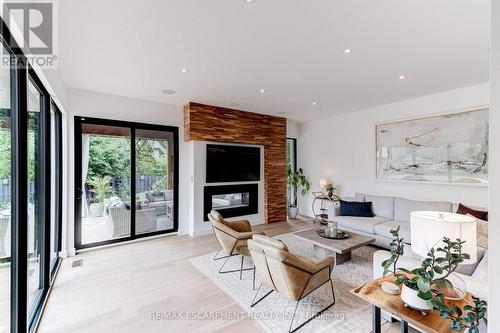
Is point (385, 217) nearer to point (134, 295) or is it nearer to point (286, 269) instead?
point (286, 269)

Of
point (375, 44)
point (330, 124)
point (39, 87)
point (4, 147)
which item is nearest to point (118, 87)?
point (39, 87)

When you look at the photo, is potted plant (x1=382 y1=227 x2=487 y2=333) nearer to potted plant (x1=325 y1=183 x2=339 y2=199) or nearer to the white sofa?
the white sofa

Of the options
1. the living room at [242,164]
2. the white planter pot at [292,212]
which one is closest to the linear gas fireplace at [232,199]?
the living room at [242,164]

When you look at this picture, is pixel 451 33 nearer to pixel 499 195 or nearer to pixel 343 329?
pixel 499 195

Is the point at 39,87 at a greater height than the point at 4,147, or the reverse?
the point at 39,87

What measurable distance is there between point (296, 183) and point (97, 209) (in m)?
4.86

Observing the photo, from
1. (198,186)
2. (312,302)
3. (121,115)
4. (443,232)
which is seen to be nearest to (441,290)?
(443,232)

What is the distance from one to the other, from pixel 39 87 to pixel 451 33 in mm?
4309

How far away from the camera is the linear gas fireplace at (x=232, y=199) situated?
508 centimetres

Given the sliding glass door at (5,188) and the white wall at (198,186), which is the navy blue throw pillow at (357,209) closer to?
the white wall at (198,186)

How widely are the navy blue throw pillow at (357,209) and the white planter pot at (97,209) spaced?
4669 millimetres

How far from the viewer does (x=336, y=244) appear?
3188 millimetres

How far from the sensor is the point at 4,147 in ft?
5.25

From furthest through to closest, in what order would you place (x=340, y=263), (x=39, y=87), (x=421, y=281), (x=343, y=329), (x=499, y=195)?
1. (x=340, y=263)
2. (x=39, y=87)
3. (x=343, y=329)
4. (x=421, y=281)
5. (x=499, y=195)
